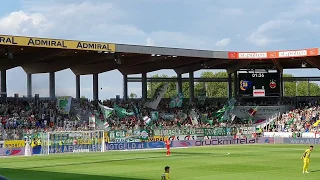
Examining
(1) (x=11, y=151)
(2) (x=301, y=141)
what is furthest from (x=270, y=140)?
(1) (x=11, y=151)

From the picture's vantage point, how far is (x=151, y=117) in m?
75.6

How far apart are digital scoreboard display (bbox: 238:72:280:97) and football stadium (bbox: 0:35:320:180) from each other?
5.5 inches

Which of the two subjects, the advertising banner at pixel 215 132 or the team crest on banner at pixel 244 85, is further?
the team crest on banner at pixel 244 85

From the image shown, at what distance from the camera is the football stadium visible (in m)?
47.6

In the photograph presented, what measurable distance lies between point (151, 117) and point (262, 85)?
1681 centimetres

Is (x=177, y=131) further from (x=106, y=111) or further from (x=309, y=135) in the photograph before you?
(x=309, y=135)

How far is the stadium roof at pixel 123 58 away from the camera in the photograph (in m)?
61.2

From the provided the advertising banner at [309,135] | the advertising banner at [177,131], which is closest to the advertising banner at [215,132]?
the advertising banner at [177,131]

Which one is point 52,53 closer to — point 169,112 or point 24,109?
point 24,109

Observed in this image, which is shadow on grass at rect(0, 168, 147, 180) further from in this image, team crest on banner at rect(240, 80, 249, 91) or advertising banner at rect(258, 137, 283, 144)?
team crest on banner at rect(240, 80, 249, 91)

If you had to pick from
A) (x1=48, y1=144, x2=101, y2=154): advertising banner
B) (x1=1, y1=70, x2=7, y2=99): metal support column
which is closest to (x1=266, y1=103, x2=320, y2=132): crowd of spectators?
(x1=48, y1=144, x2=101, y2=154): advertising banner

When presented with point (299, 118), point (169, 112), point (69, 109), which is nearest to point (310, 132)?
point (299, 118)

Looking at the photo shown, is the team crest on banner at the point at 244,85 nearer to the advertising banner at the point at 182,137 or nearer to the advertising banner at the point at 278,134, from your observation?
the advertising banner at the point at 278,134

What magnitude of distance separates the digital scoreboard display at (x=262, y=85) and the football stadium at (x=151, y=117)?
0.46 feet
